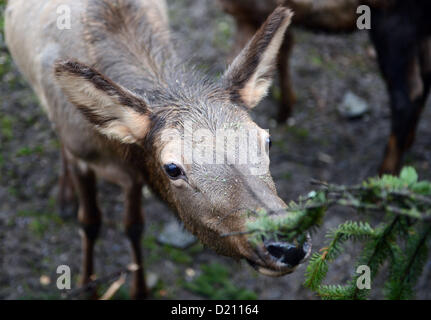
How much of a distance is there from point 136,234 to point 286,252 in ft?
9.54

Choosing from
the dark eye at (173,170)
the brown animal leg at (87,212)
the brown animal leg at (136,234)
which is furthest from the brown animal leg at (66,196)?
the dark eye at (173,170)

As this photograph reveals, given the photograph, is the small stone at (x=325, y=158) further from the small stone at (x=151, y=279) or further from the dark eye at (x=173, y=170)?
the dark eye at (x=173, y=170)

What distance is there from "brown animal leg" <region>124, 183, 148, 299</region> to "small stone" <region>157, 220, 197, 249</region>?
62 centimetres

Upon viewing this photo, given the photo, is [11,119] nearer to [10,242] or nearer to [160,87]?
[10,242]

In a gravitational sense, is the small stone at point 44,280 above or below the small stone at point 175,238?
below

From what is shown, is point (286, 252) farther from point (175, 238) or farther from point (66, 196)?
point (66, 196)

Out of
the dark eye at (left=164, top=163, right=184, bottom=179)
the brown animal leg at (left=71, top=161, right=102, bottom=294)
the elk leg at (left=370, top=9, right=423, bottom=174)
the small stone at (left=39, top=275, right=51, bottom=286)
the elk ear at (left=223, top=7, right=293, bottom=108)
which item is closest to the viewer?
the dark eye at (left=164, top=163, right=184, bottom=179)

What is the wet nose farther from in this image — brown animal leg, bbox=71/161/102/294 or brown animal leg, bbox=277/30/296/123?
brown animal leg, bbox=277/30/296/123

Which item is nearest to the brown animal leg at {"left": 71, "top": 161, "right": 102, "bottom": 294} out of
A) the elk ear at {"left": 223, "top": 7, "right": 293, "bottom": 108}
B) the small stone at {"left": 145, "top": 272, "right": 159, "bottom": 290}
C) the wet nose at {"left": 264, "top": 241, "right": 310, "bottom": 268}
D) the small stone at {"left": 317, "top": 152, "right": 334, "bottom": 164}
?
the small stone at {"left": 145, "top": 272, "right": 159, "bottom": 290}

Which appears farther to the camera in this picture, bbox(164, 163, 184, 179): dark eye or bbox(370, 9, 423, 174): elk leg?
bbox(370, 9, 423, 174): elk leg

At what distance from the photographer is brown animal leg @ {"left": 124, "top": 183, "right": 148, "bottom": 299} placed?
16.6 ft

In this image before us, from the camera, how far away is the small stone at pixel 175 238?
19.2ft

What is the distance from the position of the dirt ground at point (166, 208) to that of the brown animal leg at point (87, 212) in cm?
32

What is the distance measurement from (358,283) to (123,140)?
198cm
